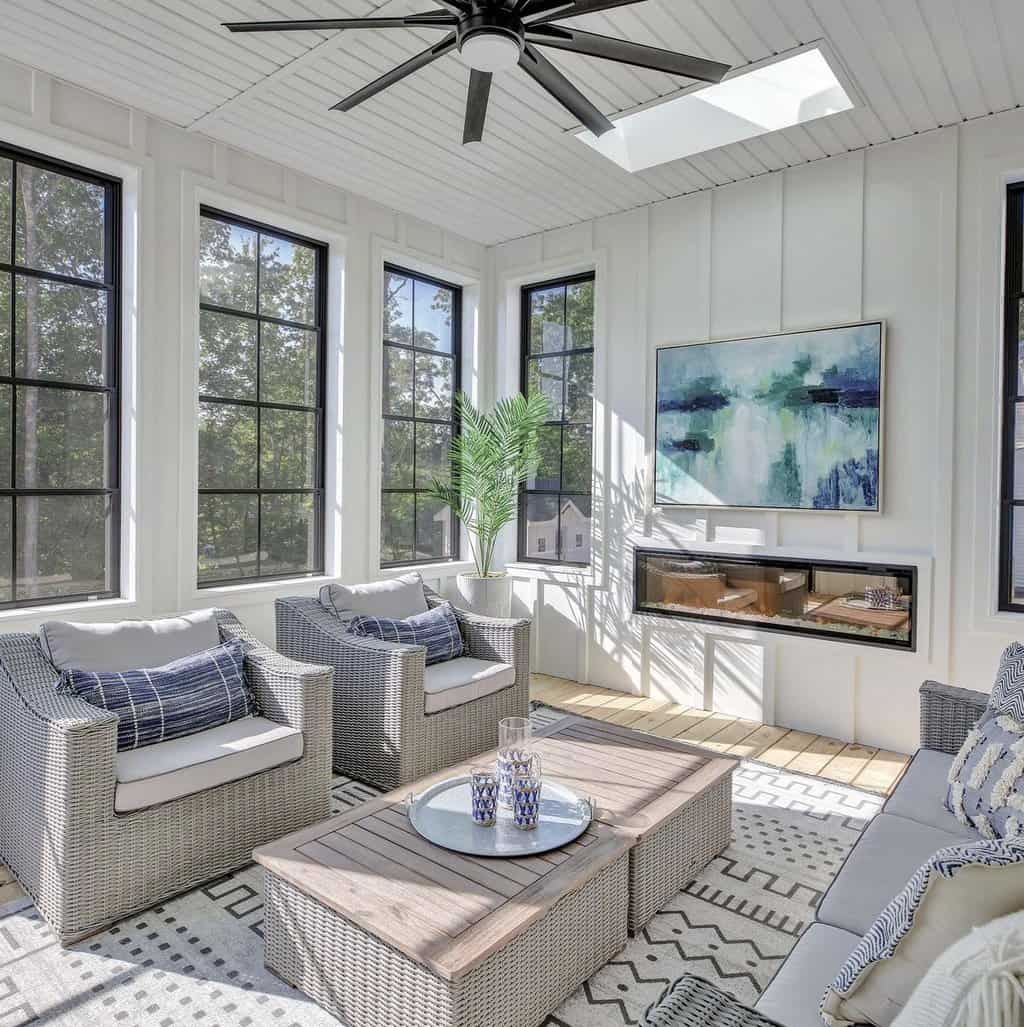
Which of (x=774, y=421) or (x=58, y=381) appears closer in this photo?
(x=58, y=381)

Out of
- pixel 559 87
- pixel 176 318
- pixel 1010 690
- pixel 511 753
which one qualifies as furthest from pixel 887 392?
pixel 176 318

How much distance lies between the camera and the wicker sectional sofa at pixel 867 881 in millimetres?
1196

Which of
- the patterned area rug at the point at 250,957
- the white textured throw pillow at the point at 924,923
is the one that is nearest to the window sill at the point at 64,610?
the patterned area rug at the point at 250,957

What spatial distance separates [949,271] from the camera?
3.57m

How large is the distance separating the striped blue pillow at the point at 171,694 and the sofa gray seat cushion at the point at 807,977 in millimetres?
2008

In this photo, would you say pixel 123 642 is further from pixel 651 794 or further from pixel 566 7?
pixel 566 7

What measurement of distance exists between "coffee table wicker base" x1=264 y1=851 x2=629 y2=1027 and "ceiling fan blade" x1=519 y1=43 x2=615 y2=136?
2371 mm

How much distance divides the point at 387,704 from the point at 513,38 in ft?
8.17

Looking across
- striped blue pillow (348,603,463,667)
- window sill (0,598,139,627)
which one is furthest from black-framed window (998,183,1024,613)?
window sill (0,598,139,627)

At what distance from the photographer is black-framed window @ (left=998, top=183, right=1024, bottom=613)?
349 centimetres

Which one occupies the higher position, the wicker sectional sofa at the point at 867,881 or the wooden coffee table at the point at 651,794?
the wicker sectional sofa at the point at 867,881

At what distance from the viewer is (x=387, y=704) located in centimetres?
318

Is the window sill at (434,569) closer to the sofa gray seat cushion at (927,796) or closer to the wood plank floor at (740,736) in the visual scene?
the wood plank floor at (740,736)

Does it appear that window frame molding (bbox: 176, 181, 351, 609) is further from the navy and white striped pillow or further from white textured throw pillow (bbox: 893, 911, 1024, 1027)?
white textured throw pillow (bbox: 893, 911, 1024, 1027)
